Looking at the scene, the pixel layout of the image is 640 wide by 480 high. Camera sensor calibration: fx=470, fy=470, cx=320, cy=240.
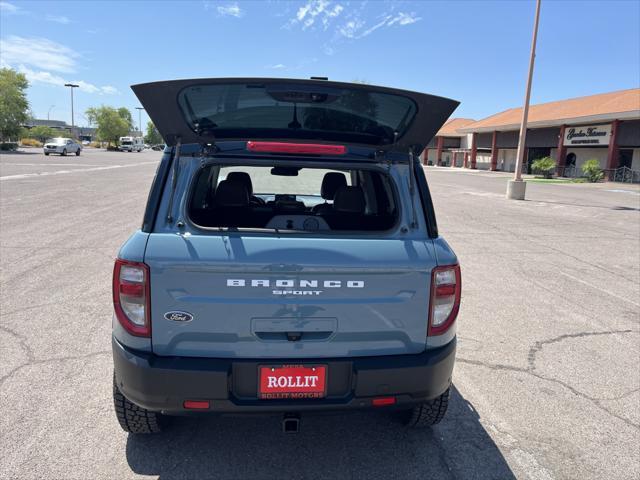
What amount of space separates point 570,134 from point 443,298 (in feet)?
149

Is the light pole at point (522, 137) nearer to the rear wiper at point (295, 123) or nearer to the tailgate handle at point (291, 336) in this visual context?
the rear wiper at point (295, 123)

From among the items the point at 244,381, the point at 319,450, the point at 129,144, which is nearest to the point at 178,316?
the point at 244,381

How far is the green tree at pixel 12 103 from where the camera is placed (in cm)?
4606

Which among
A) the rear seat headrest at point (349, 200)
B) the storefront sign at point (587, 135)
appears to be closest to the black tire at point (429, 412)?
the rear seat headrest at point (349, 200)

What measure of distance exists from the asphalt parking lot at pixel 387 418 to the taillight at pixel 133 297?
0.84 meters

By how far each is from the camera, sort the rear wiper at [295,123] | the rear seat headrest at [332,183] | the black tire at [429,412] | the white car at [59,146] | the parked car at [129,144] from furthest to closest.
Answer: the parked car at [129,144], the white car at [59,146], the rear seat headrest at [332,183], the black tire at [429,412], the rear wiper at [295,123]

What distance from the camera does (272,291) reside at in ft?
7.30

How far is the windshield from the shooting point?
2400 millimetres

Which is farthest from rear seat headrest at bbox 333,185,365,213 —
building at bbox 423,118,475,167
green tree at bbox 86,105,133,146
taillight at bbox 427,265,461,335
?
green tree at bbox 86,105,133,146

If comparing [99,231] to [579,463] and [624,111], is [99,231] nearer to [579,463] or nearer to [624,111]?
[579,463]

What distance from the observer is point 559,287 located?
6527 millimetres

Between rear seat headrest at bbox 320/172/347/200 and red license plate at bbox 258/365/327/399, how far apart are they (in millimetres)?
2140

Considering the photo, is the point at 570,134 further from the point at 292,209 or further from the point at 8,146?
the point at 8,146

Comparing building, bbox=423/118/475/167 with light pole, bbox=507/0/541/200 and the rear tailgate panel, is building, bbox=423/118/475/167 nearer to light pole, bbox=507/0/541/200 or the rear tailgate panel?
light pole, bbox=507/0/541/200
